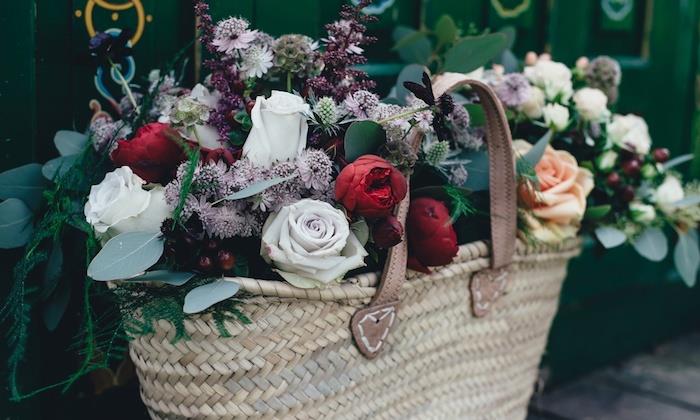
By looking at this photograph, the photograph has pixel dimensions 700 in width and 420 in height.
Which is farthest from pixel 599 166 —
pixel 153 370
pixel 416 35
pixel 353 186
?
pixel 153 370

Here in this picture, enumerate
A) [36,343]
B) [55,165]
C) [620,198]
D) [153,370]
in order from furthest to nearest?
[620,198] → [36,343] → [55,165] → [153,370]

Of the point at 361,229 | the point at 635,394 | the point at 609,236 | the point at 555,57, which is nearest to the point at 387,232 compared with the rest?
the point at 361,229

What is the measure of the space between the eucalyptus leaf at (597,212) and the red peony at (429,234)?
511 mm

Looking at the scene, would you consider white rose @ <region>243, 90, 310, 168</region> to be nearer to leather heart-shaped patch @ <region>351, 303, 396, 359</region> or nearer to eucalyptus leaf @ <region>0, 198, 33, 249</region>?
leather heart-shaped patch @ <region>351, 303, 396, 359</region>

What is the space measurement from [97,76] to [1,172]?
0.26 m

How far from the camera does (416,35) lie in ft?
6.00

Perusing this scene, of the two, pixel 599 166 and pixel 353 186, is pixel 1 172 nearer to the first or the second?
pixel 353 186

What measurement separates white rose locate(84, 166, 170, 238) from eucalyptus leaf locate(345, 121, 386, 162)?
284 millimetres

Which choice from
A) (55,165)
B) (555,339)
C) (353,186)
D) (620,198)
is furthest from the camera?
(555,339)

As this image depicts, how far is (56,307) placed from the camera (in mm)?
1400

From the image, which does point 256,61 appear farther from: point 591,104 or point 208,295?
point 591,104

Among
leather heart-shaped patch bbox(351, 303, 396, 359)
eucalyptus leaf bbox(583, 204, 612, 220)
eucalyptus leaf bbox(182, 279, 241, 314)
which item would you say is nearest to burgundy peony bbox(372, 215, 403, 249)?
leather heart-shaped patch bbox(351, 303, 396, 359)

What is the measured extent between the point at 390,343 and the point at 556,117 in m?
0.64

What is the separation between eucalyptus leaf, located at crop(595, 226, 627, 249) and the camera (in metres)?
1.69
